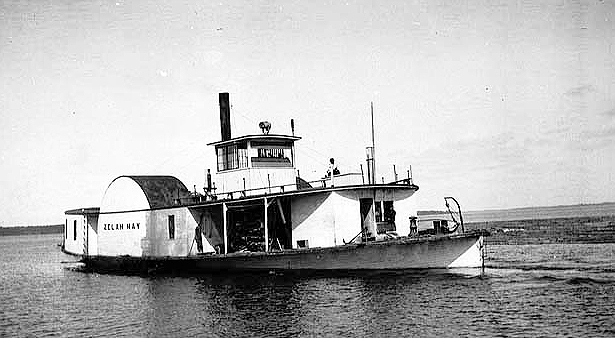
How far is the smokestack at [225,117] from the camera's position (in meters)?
31.1

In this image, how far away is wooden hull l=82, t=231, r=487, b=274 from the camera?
23250mm

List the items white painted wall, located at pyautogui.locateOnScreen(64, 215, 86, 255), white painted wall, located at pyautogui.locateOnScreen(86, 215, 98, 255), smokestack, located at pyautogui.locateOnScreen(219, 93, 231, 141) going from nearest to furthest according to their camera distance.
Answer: smokestack, located at pyautogui.locateOnScreen(219, 93, 231, 141) → white painted wall, located at pyautogui.locateOnScreen(86, 215, 98, 255) → white painted wall, located at pyautogui.locateOnScreen(64, 215, 86, 255)

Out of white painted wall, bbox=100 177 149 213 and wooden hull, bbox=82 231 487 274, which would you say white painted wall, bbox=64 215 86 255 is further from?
wooden hull, bbox=82 231 487 274

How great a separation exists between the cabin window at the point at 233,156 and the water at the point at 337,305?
520 cm

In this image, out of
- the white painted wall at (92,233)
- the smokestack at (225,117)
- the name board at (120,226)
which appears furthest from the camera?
the white painted wall at (92,233)

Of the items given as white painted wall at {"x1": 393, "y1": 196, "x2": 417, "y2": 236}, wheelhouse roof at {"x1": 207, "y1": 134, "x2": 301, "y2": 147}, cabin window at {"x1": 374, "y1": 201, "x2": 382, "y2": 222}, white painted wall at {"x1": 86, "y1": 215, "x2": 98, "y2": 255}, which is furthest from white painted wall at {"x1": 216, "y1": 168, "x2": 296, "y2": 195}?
white painted wall at {"x1": 86, "y1": 215, "x2": 98, "y2": 255}

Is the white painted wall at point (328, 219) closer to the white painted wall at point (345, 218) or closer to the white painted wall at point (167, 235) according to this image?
the white painted wall at point (345, 218)

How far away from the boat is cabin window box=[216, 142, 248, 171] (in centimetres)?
5

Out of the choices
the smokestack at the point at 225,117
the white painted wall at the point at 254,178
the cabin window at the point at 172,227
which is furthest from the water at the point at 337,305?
the smokestack at the point at 225,117

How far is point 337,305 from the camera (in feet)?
63.2

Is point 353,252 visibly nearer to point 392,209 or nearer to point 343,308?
point 392,209

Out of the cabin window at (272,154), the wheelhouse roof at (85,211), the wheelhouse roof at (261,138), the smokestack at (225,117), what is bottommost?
the wheelhouse roof at (85,211)

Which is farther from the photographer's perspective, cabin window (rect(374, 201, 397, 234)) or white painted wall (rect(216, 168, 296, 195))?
white painted wall (rect(216, 168, 296, 195))

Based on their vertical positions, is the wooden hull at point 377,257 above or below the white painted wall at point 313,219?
below
